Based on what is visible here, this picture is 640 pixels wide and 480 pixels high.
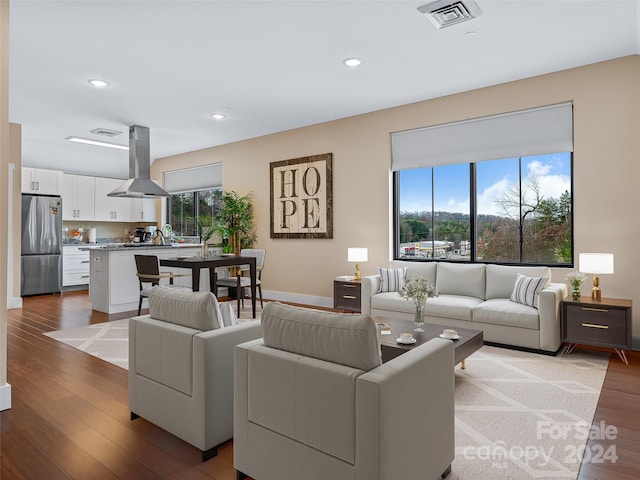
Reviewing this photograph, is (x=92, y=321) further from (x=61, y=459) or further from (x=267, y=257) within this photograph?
(x=61, y=459)

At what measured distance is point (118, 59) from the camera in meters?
4.07

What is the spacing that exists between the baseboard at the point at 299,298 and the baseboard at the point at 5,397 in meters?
4.20

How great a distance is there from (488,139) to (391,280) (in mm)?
2056

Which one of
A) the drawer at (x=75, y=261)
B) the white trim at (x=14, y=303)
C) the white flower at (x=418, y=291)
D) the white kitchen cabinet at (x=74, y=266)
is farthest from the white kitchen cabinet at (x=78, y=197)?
the white flower at (x=418, y=291)

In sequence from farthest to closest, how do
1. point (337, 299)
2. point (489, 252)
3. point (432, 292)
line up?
1. point (337, 299)
2. point (489, 252)
3. point (432, 292)

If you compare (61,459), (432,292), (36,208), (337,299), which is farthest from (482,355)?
(36,208)

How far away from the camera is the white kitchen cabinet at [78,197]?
8.28 m

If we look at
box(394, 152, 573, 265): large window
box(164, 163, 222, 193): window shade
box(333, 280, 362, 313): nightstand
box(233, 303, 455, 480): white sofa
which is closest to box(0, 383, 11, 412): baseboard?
box(233, 303, 455, 480): white sofa

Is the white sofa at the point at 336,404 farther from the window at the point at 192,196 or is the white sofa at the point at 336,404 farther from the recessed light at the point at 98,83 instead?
the window at the point at 192,196

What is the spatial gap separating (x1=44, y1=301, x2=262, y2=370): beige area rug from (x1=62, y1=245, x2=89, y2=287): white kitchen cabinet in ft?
11.7

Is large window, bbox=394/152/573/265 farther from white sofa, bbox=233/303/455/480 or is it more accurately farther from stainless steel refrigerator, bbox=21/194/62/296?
stainless steel refrigerator, bbox=21/194/62/296

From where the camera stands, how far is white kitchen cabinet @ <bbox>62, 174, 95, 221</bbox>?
8.28 m

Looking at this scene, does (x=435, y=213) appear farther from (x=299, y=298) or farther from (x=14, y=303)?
(x=14, y=303)

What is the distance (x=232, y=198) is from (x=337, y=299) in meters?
3.08
